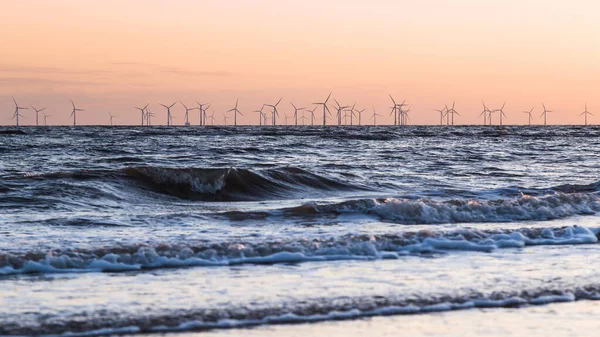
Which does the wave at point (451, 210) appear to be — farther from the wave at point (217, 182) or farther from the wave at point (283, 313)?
the wave at point (283, 313)

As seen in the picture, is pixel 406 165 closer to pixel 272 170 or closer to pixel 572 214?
pixel 272 170

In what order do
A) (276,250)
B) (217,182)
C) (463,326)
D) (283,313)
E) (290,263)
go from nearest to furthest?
(463,326)
(283,313)
(290,263)
(276,250)
(217,182)

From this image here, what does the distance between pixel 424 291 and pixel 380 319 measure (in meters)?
1.25

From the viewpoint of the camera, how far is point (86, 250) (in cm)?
1089

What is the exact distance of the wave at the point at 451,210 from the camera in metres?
16.3

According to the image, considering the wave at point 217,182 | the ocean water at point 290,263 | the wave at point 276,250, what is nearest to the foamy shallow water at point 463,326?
the ocean water at point 290,263

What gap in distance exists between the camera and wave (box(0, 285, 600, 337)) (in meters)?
7.38

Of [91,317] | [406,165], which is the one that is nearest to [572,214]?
[91,317]

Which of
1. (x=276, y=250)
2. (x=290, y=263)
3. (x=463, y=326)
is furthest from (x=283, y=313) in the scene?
(x=276, y=250)

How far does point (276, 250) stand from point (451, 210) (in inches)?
246

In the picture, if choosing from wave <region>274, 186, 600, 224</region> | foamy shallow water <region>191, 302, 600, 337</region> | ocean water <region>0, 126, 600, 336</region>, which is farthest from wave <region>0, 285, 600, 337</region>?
wave <region>274, 186, 600, 224</region>

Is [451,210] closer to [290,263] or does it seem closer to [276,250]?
[276,250]

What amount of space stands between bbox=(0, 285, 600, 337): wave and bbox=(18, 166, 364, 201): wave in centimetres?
1379

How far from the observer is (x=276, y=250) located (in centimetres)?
1137
